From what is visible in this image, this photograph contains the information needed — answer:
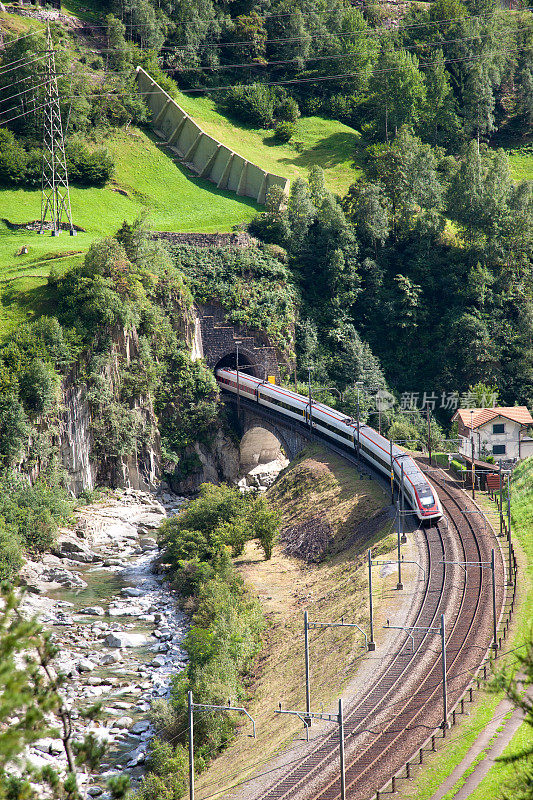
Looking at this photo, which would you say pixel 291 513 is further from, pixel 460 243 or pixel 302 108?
pixel 302 108

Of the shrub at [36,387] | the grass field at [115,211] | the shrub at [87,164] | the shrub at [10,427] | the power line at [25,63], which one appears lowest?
the shrub at [10,427]

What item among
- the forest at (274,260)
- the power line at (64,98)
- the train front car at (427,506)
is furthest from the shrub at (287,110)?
the train front car at (427,506)

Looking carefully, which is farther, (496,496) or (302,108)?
(302,108)

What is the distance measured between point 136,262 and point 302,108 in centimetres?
4582

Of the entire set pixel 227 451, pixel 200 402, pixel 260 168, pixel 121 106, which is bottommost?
pixel 227 451

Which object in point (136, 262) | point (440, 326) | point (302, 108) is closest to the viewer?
point (136, 262)

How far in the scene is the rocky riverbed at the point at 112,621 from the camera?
3934 centimetres

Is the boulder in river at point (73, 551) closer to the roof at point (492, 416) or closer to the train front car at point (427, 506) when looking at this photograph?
the train front car at point (427, 506)

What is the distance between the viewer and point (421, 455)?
232ft

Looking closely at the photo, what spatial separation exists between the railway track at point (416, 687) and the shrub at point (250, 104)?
70.6 m

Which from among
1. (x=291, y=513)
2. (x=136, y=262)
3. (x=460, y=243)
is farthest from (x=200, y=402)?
(x=460, y=243)

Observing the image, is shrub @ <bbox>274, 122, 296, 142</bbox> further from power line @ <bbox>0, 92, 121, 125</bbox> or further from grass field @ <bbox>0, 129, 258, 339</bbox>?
power line @ <bbox>0, 92, 121, 125</bbox>

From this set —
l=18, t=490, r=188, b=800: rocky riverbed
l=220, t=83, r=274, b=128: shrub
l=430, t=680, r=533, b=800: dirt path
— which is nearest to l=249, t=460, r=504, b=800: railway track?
l=430, t=680, r=533, b=800: dirt path

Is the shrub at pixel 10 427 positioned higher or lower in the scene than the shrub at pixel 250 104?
lower
